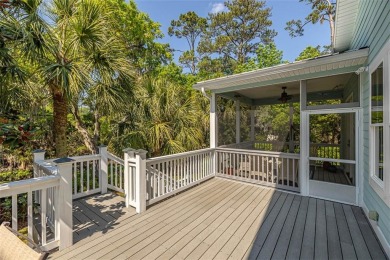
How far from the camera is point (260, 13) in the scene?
1547 cm

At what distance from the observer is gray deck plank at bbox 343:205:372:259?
2.36m

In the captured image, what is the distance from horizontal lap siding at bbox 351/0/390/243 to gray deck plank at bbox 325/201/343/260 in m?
0.53

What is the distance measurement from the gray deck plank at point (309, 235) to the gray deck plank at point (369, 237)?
2.00 feet

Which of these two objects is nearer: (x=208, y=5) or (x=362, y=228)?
(x=362, y=228)

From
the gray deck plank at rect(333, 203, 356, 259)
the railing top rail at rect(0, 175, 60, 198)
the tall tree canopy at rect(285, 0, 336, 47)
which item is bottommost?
the gray deck plank at rect(333, 203, 356, 259)

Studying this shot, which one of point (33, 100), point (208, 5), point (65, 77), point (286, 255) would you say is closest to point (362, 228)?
point (286, 255)

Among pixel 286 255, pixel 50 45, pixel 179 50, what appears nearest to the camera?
pixel 286 255

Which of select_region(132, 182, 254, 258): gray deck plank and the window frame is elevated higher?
the window frame

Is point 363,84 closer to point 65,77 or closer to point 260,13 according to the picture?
point 65,77

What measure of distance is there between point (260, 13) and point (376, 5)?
15.0 metres

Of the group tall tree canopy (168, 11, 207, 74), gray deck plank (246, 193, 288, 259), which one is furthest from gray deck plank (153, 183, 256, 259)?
tall tree canopy (168, 11, 207, 74)

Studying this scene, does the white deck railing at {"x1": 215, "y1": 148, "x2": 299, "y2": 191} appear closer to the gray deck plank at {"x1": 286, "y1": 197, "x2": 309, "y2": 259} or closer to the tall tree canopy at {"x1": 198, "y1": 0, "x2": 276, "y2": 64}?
the gray deck plank at {"x1": 286, "y1": 197, "x2": 309, "y2": 259}

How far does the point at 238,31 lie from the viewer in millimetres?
16422

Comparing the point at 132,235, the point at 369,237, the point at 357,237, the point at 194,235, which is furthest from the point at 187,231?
the point at 369,237
